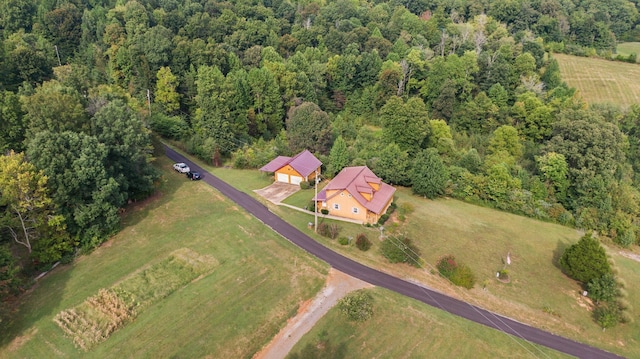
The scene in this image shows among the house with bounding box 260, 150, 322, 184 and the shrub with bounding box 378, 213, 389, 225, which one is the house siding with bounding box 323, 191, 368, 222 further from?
the house with bounding box 260, 150, 322, 184

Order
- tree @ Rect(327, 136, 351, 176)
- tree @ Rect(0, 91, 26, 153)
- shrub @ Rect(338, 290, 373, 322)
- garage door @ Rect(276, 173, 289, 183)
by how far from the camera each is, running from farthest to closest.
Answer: tree @ Rect(327, 136, 351, 176) < garage door @ Rect(276, 173, 289, 183) < tree @ Rect(0, 91, 26, 153) < shrub @ Rect(338, 290, 373, 322)

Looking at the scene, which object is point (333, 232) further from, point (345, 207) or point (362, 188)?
point (362, 188)

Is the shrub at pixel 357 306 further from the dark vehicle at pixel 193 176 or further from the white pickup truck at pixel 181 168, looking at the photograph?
the white pickup truck at pixel 181 168

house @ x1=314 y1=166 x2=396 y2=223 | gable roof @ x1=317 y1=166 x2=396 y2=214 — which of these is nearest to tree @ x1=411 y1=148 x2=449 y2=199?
gable roof @ x1=317 y1=166 x2=396 y2=214

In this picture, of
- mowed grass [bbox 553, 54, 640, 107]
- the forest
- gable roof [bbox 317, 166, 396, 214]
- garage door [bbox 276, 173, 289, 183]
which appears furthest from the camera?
mowed grass [bbox 553, 54, 640, 107]

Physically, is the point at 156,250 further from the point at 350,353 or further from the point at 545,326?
the point at 545,326

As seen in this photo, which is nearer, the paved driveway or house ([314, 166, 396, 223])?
house ([314, 166, 396, 223])

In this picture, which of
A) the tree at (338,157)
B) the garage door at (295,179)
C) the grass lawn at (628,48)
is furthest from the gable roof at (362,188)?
the grass lawn at (628,48)
